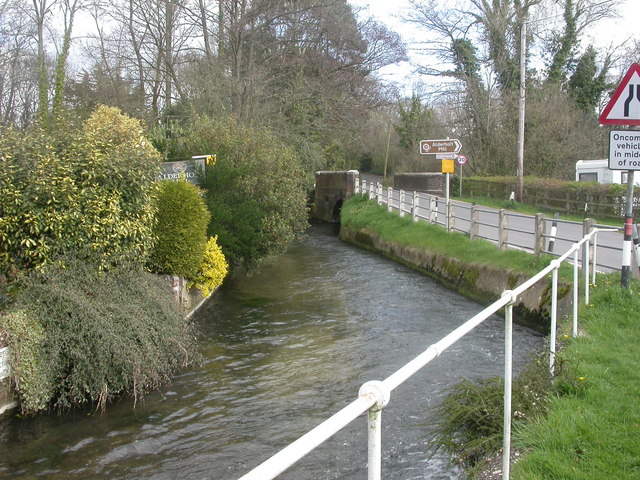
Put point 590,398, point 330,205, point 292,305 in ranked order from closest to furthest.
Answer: point 590,398
point 292,305
point 330,205

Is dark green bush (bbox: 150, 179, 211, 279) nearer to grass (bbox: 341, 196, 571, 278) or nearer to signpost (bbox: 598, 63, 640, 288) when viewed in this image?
grass (bbox: 341, 196, 571, 278)

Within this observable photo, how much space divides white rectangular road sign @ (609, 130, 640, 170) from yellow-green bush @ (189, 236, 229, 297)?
749 centimetres

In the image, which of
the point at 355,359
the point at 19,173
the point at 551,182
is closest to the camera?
the point at 19,173

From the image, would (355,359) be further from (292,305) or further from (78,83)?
(78,83)

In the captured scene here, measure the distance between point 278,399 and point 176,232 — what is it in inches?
183

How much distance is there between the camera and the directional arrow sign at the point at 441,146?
19.9 metres

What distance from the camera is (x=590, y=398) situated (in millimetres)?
5297

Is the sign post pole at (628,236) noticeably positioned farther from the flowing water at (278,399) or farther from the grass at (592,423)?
the grass at (592,423)

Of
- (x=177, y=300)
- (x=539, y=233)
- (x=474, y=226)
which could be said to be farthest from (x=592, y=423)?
(x=474, y=226)

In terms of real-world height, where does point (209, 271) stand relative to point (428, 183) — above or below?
below

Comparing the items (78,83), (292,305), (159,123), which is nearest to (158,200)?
(292,305)

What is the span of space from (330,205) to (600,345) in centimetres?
2877

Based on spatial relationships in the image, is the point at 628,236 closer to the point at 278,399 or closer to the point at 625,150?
the point at 625,150

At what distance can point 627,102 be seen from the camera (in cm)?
827
